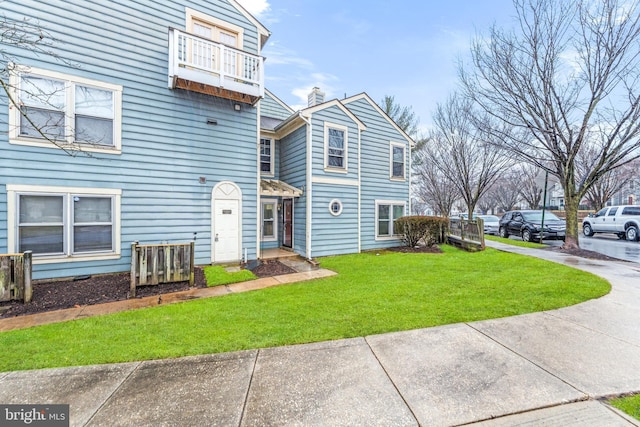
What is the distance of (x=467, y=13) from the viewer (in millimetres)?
10086

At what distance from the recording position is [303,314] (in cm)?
446

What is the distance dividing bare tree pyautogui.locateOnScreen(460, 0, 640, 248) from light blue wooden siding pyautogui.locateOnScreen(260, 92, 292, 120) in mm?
7728

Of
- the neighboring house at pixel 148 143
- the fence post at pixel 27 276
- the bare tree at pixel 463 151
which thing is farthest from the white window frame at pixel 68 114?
the bare tree at pixel 463 151

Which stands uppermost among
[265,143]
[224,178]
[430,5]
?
[430,5]

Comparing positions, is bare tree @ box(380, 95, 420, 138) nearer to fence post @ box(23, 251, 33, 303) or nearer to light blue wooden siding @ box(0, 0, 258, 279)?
light blue wooden siding @ box(0, 0, 258, 279)

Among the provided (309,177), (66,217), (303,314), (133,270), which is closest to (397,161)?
(309,177)

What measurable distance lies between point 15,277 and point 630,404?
8645 millimetres

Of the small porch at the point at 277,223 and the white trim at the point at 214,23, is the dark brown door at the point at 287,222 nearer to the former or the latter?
the small porch at the point at 277,223

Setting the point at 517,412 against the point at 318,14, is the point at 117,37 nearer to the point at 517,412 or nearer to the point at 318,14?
the point at 318,14

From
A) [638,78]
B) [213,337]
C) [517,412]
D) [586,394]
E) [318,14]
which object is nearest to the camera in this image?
[517,412]

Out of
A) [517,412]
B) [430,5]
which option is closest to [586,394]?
[517,412]

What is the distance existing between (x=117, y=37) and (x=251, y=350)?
8.17 meters

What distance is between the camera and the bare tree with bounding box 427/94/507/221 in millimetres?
15134

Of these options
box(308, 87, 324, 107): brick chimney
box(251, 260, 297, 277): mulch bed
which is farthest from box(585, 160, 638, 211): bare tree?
box(251, 260, 297, 277): mulch bed
